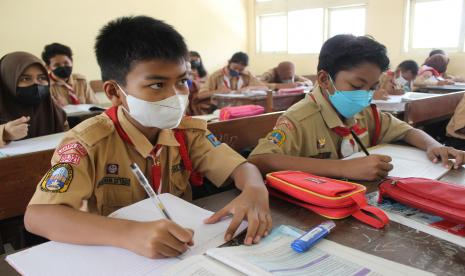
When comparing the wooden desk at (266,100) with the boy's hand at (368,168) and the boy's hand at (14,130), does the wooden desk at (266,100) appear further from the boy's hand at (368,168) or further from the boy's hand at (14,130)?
the boy's hand at (368,168)

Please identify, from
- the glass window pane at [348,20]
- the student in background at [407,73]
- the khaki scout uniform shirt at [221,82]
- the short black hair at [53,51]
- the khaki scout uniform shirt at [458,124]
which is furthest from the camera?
the glass window pane at [348,20]

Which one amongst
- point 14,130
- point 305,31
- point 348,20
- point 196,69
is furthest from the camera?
point 305,31

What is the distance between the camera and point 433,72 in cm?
514

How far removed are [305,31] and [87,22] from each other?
166 inches

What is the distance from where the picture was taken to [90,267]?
0.66m

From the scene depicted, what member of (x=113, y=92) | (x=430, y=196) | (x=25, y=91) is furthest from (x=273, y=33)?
(x=430, y=196)

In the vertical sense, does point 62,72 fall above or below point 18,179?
above

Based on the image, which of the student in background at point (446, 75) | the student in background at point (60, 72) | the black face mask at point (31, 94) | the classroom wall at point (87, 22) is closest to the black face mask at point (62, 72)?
the student in background at point (60, 72)

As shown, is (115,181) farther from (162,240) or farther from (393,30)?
(393,30)

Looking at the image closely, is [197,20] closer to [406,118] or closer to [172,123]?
[406,118]

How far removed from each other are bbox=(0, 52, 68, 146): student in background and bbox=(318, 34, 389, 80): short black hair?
5.53 feet

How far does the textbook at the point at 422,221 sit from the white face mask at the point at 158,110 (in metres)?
0.58

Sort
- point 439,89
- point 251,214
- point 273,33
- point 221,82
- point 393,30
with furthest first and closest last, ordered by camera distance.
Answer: point 273,33 < point 393,30 < point 221,82 < point 439,89 < point 251,214

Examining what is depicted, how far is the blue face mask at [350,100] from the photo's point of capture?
1.44m
